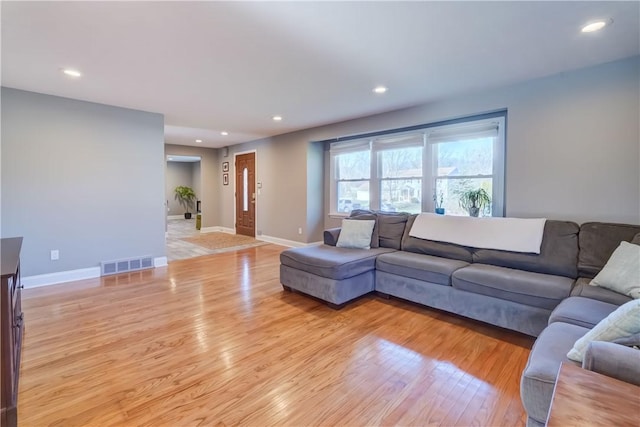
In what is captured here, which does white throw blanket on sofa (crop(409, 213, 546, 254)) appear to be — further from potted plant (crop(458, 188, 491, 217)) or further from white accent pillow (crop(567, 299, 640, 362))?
white accent pillow (crop(567, 299, 640, 362))

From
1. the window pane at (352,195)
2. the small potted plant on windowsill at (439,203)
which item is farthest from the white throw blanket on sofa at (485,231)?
the window pane at (352,195)

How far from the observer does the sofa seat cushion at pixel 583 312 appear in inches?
70.2

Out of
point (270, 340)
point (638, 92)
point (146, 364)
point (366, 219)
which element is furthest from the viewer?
point (366, 219)

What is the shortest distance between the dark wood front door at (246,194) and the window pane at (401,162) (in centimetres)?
341

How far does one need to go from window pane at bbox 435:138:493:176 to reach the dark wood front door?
4.45 metres

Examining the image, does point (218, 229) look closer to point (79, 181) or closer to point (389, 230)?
point (79, 181)

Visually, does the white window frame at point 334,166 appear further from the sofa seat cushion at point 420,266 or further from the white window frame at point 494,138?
the sofa seat cushion at point 420,266

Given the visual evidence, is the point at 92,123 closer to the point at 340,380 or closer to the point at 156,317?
the point at 156,317

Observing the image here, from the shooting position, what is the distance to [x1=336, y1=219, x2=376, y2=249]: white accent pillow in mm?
3764

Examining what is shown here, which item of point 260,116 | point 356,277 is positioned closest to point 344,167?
point 260,116

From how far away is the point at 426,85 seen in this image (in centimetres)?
342

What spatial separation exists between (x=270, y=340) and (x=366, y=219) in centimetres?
209

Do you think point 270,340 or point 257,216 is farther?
point 257,216

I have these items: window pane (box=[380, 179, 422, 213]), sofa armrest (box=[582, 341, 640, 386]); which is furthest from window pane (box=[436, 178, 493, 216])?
sofa armrest (box=[582, 341, 640, 386])
